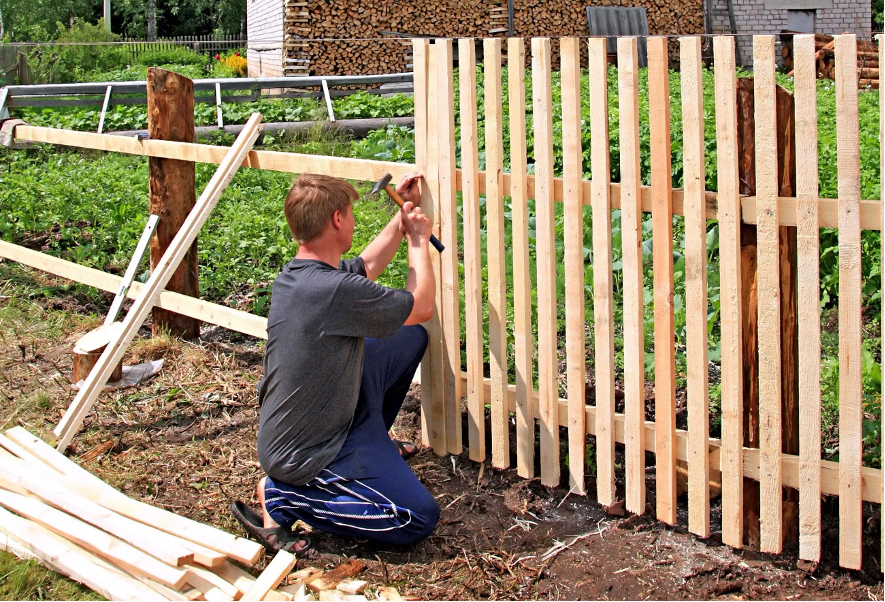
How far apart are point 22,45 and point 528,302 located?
2365 cm

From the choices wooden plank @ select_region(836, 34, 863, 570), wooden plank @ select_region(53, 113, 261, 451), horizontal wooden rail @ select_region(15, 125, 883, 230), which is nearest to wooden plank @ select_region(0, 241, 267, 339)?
wooden plank @ select_region(53, 113, 261, 451)

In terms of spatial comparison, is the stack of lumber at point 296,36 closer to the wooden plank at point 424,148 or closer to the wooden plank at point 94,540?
the wooden plank at point 424,148

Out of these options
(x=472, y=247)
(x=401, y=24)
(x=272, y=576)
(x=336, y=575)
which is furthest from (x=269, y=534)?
(x=401, y=24)

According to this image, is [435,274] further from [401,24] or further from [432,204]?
[401,24]

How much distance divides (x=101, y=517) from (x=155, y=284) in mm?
1789

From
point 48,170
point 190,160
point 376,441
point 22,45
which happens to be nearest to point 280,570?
point 376,441

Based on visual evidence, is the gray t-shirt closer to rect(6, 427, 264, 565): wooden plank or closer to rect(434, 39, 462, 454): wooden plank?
rect(6, 427, 264, 565): wooden plank

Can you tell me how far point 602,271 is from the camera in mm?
3361

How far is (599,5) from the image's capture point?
792 inches

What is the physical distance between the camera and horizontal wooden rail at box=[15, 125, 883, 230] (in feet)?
9.34

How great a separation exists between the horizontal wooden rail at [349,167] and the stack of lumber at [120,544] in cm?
171

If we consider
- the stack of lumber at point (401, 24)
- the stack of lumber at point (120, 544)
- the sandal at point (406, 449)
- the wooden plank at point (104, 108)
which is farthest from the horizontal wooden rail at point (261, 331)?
the stack of lumber at point (401, 24)

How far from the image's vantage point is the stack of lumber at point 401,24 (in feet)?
59.3

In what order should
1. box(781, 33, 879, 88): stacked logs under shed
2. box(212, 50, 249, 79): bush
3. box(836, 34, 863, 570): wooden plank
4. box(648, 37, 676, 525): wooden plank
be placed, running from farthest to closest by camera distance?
1. box(212, 50, 249, 79): bush
2. box(781, 33, 879, 88): stacked logs under shed
3. box(648, 37, 676, 525): wooden plank
4. box(836, 34, 863, 570): wooden plank
